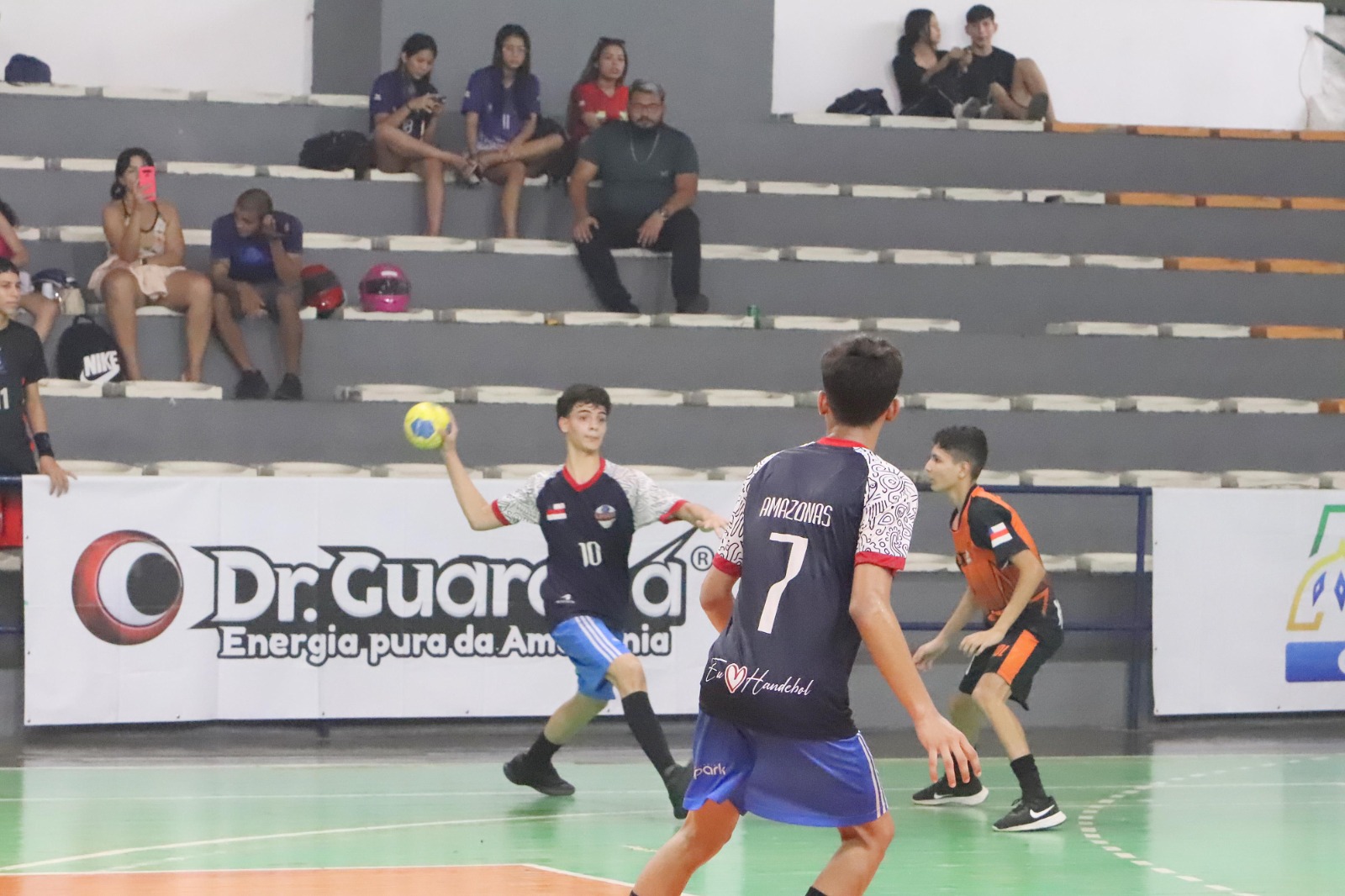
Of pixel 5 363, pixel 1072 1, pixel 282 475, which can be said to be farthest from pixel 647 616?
pixel 1072 1

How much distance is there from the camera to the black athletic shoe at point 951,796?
8.99 m

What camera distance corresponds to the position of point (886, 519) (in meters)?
4.59

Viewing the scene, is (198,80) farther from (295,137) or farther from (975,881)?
(975,881)

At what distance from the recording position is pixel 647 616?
11078 mm

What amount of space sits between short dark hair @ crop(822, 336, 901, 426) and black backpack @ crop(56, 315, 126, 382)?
8955 mm

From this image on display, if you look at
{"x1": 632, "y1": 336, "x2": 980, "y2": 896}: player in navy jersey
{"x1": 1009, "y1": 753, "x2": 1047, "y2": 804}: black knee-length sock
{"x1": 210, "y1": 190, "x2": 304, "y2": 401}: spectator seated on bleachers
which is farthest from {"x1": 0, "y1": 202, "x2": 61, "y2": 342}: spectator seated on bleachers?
{"x1": 632, "y1": 336, "x2": 980, "y2": 896}: player in navy jersey

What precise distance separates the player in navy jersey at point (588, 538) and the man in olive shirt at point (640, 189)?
19.7 feet

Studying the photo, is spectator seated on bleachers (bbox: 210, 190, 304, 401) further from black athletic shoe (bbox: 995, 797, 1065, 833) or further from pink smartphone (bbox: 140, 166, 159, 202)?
black athletic shoe (bbox: 995, 797, 1065, 833)

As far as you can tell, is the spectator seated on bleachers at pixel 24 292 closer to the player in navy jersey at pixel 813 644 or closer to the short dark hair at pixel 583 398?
the short dark hair at pixel 583 398

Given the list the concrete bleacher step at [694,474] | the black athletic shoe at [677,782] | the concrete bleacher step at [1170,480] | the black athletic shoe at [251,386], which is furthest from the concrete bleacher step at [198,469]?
the concrete bleacher step at [1170,480]

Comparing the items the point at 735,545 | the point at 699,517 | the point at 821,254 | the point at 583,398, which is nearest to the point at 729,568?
the point at 735,545

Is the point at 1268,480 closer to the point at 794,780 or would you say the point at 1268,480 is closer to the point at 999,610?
the point at 999,610

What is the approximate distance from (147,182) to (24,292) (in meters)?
1.16

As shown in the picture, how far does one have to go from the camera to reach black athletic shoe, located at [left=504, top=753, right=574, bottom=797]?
29.5 feet
